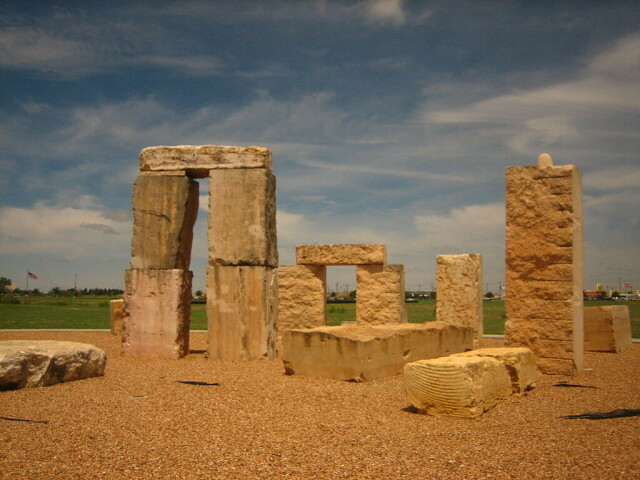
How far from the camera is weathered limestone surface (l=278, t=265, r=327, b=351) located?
12.6 meters

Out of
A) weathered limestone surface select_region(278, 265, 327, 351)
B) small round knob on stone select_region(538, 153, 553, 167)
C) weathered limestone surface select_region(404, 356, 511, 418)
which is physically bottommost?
weathered limestone surface select_region(404, 356, 511, 418)

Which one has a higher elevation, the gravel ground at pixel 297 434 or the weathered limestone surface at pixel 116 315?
the weathered limestone surface at pixel 116 315

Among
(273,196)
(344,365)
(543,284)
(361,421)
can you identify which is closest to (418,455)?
(361,421)

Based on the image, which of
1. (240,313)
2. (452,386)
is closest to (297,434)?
(452,386)

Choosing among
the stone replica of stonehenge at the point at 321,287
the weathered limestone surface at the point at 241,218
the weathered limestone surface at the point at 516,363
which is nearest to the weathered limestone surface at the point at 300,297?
the stone replica of stonehenge at the point at 321,287

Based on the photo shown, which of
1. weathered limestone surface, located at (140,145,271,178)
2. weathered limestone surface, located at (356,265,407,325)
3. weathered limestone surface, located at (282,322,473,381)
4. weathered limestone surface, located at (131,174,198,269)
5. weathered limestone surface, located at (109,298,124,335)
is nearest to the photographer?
weathered limestone surface, located at (282,322,473,381)

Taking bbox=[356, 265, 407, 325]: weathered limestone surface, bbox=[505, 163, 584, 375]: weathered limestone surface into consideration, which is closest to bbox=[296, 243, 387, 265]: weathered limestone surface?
bbox=[356, 265, 407, 325]: weathered limestone surface

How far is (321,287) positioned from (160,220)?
3.95 metres

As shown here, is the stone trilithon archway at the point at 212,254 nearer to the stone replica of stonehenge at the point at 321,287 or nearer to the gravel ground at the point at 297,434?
the stone replica of stonehenge at the point at 321,287

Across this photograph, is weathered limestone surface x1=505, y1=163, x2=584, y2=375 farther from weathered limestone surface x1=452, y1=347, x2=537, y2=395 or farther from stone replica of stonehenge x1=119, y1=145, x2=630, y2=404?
weathered limestone surface x1=452, y1=347, x2=537, y2=395

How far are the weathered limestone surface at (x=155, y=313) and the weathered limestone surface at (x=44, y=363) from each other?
1.95 metres

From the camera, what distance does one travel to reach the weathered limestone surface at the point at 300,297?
1262cm

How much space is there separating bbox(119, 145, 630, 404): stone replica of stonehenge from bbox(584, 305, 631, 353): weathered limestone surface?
0.10 ft

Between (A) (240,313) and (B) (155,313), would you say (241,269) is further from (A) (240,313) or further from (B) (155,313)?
(B) (155,313)
